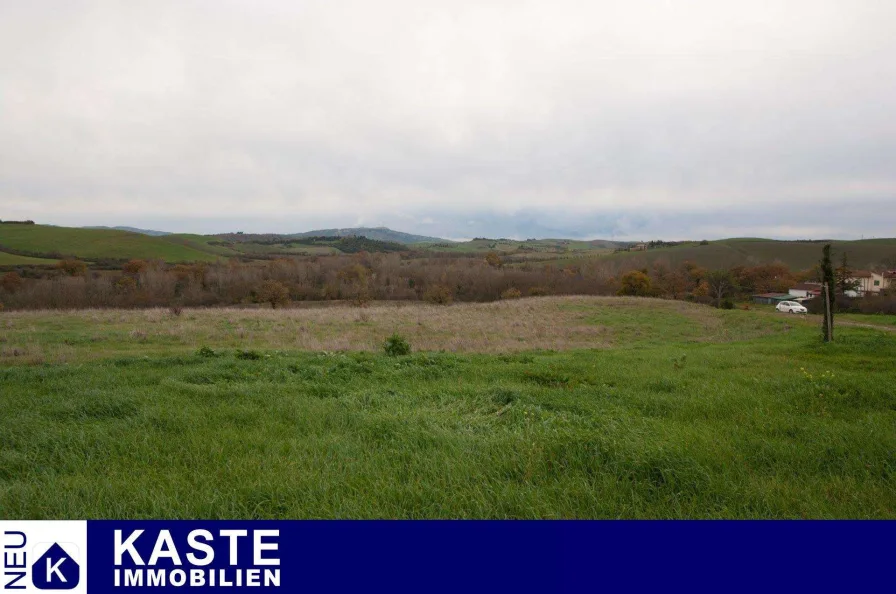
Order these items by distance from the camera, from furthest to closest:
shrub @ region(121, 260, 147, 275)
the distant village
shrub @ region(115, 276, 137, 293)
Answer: shrub @ region(121, 260, 147, 275)
the distant village
shrub @ region(115, 276, 137, 293)

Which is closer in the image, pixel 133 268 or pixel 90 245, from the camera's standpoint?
pixel 133 268

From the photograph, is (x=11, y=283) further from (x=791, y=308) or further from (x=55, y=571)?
(x=791, y=308)

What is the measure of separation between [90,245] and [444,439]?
11705 cm

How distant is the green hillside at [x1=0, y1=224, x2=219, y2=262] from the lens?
285 feet

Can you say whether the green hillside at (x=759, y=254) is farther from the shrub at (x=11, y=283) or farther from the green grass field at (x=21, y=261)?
the green grass field at (x=21, y=261)

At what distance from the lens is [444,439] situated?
4.86 metres

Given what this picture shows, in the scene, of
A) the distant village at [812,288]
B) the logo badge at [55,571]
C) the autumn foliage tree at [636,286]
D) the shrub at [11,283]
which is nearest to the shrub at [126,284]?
the shrub at [11,283]

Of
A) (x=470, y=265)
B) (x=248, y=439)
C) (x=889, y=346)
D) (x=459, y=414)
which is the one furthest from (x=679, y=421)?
(x=470, y=265)

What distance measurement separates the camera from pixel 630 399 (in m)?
6.92

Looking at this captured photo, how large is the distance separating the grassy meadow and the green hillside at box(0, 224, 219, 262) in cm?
9725

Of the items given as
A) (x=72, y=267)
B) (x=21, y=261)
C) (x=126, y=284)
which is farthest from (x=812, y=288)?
(x=21, y=261)

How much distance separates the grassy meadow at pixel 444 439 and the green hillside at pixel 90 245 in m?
97.2

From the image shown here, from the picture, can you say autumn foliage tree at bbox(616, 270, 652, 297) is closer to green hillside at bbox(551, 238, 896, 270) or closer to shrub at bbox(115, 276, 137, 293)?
green hillside at bbox(551, 238, 896, 270)

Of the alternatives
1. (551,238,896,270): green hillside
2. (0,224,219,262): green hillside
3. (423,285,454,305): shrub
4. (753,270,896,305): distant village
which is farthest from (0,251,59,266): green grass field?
(753,270,896,305): distant village
